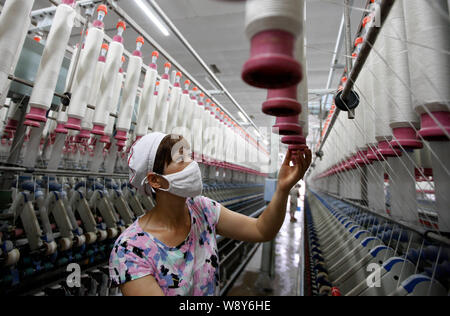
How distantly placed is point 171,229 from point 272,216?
430mm

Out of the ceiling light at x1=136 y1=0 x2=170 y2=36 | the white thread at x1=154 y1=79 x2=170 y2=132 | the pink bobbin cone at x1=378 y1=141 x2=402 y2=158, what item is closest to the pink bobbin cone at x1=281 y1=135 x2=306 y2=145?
the pink bobbin cone at x1=378 y1=141 x2=402 y2=158

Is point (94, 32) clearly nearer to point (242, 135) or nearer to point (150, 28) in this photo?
point (150, 28)

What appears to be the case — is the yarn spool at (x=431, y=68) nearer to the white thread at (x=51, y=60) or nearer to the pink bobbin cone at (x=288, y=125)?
the pink bobbin cone at (x=288, y=125)

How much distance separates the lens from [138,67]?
1.69 metres

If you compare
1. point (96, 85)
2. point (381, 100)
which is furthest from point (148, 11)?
point (381, 100)

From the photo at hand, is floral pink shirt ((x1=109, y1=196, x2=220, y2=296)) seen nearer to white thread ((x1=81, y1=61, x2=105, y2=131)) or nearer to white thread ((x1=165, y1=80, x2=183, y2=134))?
white thread ((x1=81, y1=61, x2=105, y2=131))

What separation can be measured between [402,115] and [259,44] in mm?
801

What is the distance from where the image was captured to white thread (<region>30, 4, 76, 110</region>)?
112cm

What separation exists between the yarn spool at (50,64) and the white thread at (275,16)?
4.19 ft

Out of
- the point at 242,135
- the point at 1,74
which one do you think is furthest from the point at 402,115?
the point at 242,135

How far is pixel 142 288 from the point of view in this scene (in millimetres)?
685

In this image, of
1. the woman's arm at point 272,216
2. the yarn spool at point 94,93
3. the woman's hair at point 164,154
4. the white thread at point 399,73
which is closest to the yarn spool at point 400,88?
the white thread at point 399,73

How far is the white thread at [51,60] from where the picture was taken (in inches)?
43.9
